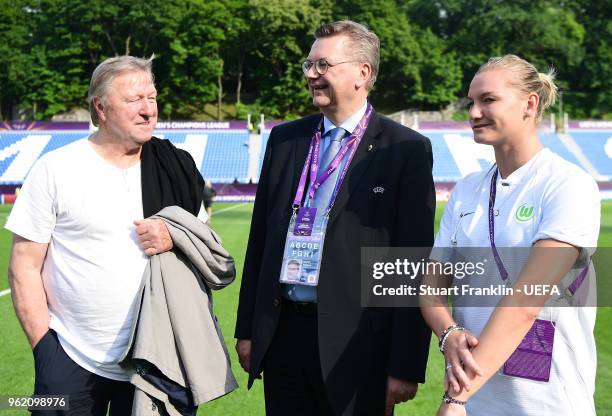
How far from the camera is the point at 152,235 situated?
2.79 metres

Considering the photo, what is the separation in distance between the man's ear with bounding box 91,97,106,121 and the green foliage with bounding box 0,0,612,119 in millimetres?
50831

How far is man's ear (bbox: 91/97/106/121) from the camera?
2.86 m

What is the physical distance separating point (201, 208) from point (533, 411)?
1.90m

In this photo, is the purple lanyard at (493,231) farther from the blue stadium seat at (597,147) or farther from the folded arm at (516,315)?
the blue stadium seat at (597,147)

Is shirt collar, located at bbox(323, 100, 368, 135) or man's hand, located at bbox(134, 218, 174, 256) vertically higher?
shirt collar, located at bbox(323, 100, 368, 135)

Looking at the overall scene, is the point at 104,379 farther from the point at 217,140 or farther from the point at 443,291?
the point at 217,140

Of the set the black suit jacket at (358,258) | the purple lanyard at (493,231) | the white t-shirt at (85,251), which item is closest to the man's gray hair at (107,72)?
the white t-shirt at (85,251)

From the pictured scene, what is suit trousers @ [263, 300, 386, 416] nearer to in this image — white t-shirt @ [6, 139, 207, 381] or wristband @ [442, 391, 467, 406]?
white t-shirt @ [6, 139, 207, 381]

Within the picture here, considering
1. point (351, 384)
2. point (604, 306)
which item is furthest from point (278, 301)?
point (604, 306)

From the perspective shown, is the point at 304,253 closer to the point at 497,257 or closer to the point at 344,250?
the point at 344,250

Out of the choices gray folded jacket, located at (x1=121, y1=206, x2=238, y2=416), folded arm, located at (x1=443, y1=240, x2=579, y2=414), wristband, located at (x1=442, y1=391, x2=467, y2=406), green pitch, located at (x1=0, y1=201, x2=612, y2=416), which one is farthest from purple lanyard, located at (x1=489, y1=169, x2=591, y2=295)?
green pitch, located at (x1=0, y1=201, x2=612, y2=416)

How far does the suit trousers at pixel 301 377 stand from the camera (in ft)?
9.23

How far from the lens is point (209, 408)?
473 centimetres

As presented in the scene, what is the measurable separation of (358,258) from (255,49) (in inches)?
2198
